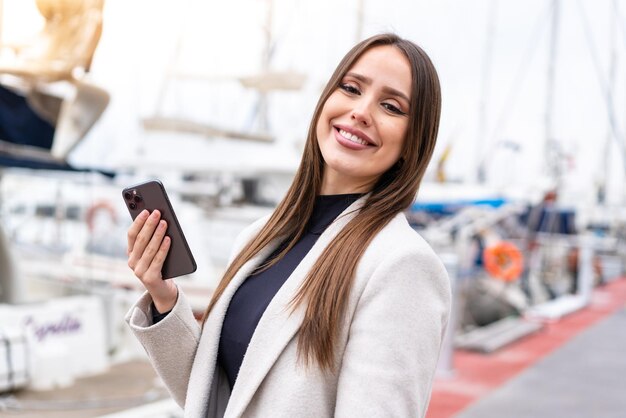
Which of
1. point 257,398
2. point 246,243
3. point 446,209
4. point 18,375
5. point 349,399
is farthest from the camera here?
point 446,209

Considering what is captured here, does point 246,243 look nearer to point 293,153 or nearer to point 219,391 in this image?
point 219,391

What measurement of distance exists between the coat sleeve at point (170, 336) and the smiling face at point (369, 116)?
506mm

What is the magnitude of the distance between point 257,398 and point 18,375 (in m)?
5.62

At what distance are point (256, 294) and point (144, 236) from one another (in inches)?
11.3

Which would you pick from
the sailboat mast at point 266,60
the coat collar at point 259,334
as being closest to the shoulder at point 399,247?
the coat collar at point 259,334

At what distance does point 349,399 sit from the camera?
4.51 ft

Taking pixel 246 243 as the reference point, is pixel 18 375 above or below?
below

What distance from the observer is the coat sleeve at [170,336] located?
67.2 inches

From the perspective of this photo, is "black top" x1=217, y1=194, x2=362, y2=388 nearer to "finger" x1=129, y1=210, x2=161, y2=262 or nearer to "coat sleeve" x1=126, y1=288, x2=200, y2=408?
"coat sleeve" x1=126, y1=288, x2=200, y2=408

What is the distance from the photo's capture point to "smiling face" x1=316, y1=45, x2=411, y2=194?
1.57 m

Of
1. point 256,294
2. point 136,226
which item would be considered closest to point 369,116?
point 256,294

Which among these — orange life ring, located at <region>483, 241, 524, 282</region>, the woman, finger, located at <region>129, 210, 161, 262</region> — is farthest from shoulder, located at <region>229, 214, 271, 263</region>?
orange life ring, located at <region>483, 241, 524, 282</region>

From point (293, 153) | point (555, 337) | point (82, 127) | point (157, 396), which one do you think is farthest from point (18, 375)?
point (293, 153)

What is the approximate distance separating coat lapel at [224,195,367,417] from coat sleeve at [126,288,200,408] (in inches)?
8.9
